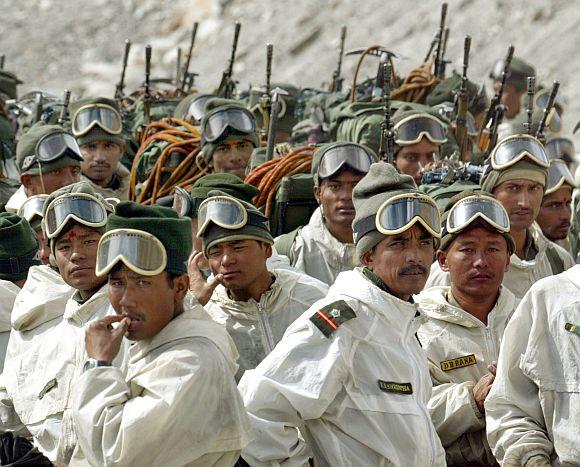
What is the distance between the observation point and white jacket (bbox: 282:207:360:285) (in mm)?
9094

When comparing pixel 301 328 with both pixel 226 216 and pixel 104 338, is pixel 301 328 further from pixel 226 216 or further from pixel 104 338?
pixel 226 216

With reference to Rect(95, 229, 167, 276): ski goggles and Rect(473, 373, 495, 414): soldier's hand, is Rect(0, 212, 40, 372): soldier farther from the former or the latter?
Rect(473, 373, 495, 414): soldier's hand

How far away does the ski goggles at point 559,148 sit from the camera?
44.0 feet

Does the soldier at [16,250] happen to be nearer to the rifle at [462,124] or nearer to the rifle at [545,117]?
the rifle at [462,124]

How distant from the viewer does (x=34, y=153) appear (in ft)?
36.7

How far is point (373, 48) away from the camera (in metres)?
13.8

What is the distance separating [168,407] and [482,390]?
1976 mm

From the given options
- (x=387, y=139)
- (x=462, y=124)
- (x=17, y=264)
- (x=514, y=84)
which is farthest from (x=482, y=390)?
(x=514, y=84)

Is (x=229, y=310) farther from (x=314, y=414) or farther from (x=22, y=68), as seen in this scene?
(x=22, y=68)

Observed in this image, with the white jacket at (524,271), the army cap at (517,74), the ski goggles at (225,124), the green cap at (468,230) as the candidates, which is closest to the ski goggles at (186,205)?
the white jacket at (524,271)

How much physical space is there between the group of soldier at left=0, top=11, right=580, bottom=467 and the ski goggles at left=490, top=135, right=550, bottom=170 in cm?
2

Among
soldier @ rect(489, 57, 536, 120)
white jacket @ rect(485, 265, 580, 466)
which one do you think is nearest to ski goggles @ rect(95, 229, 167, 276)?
white jacket @ rect(485, 265, 580, 466)

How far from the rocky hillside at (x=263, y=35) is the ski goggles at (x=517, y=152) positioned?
16.7 meters

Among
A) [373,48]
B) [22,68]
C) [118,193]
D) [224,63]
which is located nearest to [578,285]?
[118,193]
